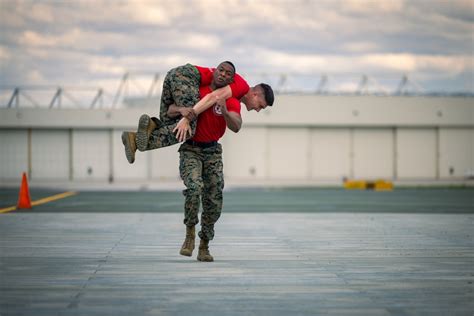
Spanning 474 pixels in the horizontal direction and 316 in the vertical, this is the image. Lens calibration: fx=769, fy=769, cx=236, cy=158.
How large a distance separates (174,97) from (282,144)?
32.2 m

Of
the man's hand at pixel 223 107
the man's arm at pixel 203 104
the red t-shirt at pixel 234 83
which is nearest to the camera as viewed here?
the man's hand at pixel 223 107

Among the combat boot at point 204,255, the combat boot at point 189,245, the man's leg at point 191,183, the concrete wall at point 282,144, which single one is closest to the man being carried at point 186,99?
the man's leg at point 191,183

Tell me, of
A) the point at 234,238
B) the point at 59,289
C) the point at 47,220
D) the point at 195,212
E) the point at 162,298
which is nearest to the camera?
the point at 162,298

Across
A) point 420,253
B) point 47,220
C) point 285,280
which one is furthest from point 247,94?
point 47,220

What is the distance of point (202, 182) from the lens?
805 centimetres

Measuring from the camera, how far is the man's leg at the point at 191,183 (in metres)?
7.95

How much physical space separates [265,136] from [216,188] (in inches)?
1242

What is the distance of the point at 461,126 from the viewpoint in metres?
42.0

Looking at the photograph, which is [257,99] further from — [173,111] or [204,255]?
[204,255]

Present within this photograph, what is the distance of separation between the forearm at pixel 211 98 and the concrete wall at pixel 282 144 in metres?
30.6

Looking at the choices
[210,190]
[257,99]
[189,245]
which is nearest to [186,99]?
[257,99]

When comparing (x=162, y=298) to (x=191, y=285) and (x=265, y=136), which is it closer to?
(x=191, y=285)

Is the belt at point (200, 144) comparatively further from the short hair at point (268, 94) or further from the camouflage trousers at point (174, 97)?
the short hair at point (268, 94)

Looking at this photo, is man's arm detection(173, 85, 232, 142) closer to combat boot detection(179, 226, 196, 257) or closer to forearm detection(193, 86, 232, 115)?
forearm detection(193, 86, 232, 115)
